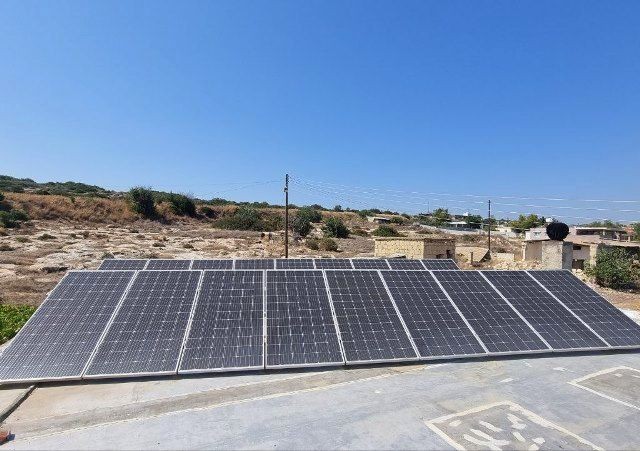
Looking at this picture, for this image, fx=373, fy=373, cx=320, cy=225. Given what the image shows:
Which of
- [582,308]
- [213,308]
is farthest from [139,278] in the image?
[582,308]

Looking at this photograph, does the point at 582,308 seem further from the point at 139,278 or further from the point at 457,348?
the point at 139,278

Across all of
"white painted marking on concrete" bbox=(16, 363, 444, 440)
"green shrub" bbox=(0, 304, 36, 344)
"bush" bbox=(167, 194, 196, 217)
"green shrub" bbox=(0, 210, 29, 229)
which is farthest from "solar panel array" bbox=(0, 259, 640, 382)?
"bush" bbox=(167, 194, 196, 217)

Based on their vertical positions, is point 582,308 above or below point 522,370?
above

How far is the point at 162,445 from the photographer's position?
6363mm

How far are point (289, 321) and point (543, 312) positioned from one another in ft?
26.6

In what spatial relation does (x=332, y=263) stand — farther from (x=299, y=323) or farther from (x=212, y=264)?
(x=299, y=323)

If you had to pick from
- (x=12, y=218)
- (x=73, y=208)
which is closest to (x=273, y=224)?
(x=73, y=208)

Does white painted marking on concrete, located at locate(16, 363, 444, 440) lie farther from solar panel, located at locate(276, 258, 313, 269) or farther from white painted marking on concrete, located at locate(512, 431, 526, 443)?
solar panel, located at locate(276, 258, 313, 269)

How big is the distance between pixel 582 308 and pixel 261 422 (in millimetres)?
11013

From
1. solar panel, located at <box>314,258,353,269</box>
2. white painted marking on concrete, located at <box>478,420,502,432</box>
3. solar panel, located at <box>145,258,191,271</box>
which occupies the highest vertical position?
solar panel, located at <box>145,258,191,271</box>

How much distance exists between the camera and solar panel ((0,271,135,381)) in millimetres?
8414

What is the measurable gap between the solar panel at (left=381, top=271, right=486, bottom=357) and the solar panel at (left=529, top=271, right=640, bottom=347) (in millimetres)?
4276

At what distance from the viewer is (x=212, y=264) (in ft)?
52.7

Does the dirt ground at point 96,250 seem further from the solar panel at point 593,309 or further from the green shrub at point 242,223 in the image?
the green shrub at point 242,223
